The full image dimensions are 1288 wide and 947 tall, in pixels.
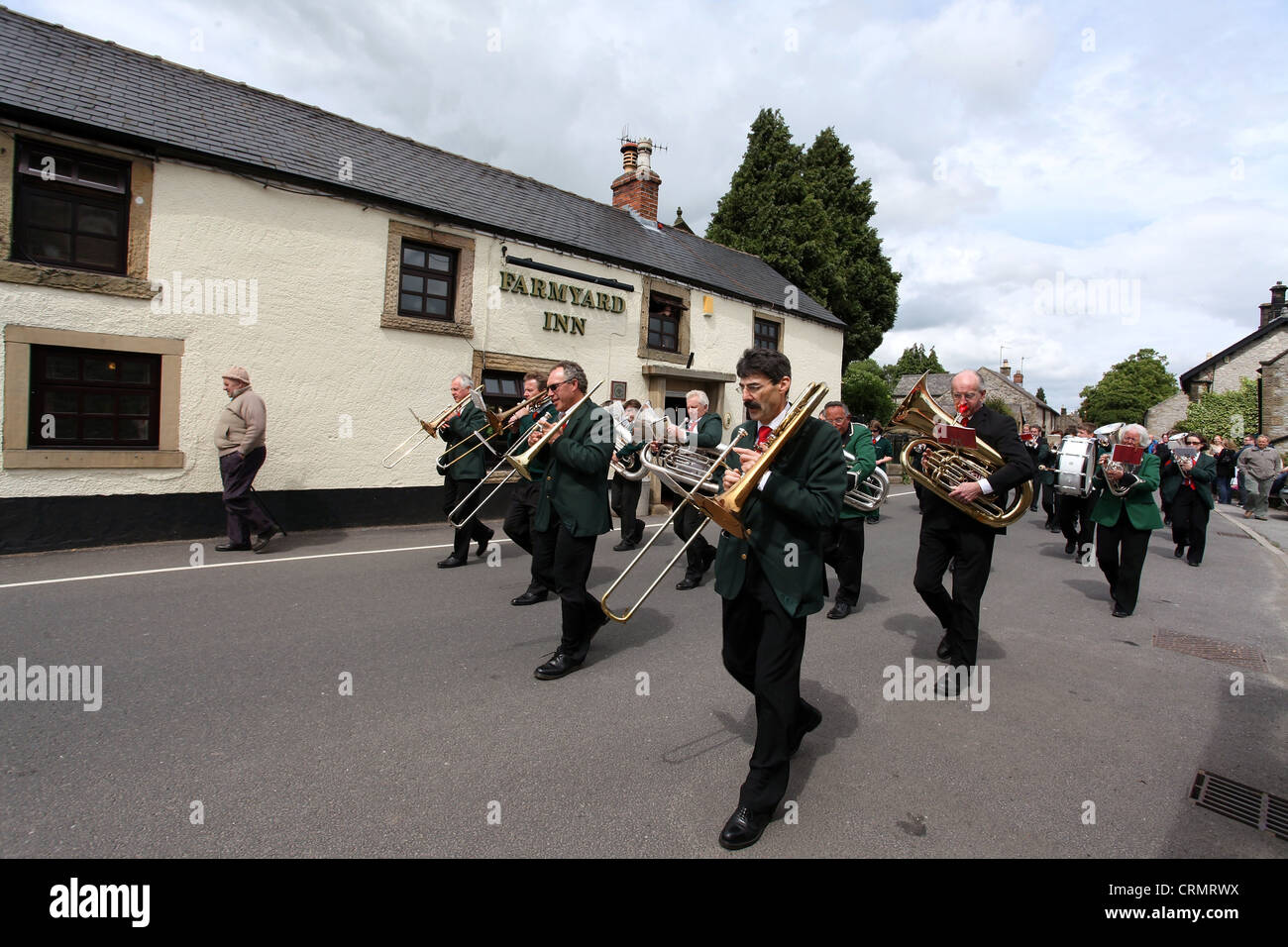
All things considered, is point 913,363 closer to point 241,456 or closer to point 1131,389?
point 1131,389

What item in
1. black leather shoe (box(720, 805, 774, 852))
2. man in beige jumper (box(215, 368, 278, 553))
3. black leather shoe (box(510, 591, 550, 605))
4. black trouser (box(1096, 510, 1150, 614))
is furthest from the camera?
man in beige jumper (box(215, 368, 278, 553))

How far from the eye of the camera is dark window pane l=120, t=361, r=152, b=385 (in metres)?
8.21

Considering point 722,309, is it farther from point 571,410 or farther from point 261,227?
point 571,410

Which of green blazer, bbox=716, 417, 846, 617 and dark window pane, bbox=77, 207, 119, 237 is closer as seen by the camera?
green blazer, bbox=716, 417, 846, 617

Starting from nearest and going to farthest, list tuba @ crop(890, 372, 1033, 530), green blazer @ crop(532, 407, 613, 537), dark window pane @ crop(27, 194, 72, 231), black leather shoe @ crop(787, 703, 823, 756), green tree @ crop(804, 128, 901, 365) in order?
black leather shoe @ crop(787, 703, 823, 756)
green blazer @ crop(532, 407, 613, 537)
tuba @ crop(890, 372, 1033, 530)
dark window pane @ crop(27, 194, 72, 231)
green tree @ crop(804, 128, 901, 365)

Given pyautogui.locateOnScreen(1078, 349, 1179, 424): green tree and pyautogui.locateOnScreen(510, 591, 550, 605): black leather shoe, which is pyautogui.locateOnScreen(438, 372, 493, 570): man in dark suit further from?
pyautogui.locateOnScreen(1078, 349, 1179, 424): green tree

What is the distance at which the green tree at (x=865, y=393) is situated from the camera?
83.7ft

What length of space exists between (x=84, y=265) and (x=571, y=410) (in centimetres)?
764

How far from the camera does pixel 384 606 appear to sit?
18.5 feet

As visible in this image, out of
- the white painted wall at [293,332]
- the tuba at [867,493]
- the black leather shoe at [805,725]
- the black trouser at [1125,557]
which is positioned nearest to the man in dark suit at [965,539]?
the tuba at [867,493]

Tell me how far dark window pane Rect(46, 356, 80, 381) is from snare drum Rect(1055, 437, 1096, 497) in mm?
11153

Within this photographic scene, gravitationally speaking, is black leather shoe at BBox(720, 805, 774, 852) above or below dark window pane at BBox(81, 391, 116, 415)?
below

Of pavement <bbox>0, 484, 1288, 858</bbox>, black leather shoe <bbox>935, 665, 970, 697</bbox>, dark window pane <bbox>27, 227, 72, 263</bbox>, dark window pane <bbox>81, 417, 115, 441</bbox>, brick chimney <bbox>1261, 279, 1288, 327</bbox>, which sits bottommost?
pavement <bbox>0, 484, 1288, 858</bbox>

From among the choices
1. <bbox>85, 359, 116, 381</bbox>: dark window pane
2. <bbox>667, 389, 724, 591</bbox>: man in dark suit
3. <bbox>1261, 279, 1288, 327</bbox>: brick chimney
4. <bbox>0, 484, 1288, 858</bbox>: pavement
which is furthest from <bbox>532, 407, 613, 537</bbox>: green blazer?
<bbox>1261, 279, 1288, 327</bbox>: brick chimney
